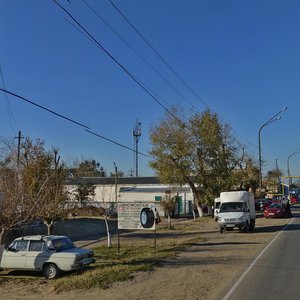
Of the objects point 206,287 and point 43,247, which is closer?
point 206,287

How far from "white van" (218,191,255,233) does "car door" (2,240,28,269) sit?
19154 millimetres

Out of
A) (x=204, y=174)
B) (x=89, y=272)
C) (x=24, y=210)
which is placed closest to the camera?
(x=89, y=272)

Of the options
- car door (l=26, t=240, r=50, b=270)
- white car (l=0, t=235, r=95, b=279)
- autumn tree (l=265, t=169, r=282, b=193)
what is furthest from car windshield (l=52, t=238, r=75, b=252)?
autumn tree (l=265, t=169, r=282, b=193)

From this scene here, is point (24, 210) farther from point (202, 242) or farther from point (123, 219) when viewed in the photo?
point (202, 242)

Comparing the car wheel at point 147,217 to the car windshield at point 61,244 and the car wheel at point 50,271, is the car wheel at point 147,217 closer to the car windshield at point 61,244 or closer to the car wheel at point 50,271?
the car windshield at point 61,244

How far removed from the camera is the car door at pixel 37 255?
51.8ft

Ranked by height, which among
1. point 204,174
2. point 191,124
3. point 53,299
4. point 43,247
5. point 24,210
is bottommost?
point 53,299

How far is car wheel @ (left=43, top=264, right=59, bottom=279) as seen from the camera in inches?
613

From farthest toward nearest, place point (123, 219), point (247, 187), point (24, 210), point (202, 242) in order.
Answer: point (247, 187), point (202, 242), point (123, 219), point (24, 210)

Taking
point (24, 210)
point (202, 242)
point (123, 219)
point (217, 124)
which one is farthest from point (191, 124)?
point (24, 210)

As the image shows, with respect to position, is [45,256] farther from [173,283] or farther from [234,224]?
[234,224]

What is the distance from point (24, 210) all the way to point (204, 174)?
35.3m

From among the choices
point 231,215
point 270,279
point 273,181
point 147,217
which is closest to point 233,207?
point 231,215

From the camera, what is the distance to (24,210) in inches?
703
